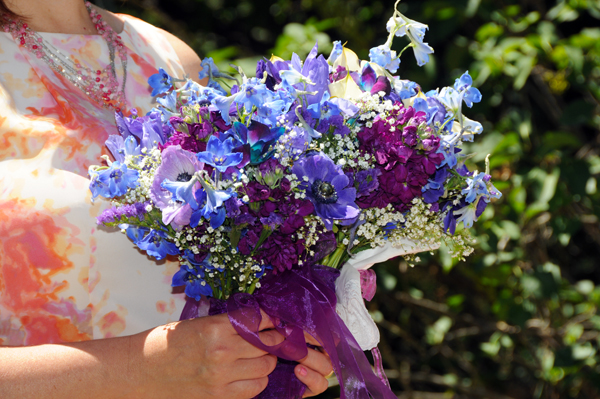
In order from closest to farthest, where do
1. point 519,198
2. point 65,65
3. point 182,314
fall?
point 182,314 → point 65,65 → point 519,198

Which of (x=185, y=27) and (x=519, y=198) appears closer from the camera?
(x=519, y=198)

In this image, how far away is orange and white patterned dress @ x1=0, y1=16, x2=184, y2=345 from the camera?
3.09 feet

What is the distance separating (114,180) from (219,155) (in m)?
0.16

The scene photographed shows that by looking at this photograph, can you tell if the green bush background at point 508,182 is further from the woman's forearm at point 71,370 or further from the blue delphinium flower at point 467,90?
the woman's forearm at point 71,370

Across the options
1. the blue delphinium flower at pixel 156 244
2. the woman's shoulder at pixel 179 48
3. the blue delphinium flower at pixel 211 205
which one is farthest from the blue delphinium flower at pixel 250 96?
the woman's shoulder at pixel 179 48

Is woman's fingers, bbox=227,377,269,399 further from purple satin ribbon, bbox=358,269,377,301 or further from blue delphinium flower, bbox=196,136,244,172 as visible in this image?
blue delphinium flower, bbox=196,136,244,172

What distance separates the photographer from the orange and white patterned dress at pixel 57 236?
94cm

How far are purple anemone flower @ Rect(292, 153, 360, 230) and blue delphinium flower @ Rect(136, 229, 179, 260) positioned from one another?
0.21 m

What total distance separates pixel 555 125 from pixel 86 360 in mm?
2284

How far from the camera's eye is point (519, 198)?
1.92m

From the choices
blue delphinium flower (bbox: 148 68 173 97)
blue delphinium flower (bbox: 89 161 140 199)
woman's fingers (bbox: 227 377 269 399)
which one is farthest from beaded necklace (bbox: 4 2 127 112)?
woman's fingers (bbox: 227 377 269 399)

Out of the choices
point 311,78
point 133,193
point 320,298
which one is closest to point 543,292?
point 320,298

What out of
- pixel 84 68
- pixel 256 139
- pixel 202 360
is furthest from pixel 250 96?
pixel 84 68

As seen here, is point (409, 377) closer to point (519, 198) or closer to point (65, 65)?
point (519, 198)
